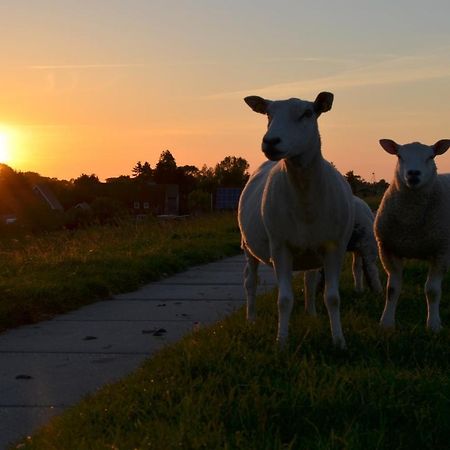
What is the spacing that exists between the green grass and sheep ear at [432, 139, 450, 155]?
1.70 meters

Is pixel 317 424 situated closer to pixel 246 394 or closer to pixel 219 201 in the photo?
pixel 246 394

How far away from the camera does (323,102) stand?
19.1 ft

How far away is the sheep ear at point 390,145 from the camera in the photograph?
692 centimetres

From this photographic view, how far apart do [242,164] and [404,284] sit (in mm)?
99113

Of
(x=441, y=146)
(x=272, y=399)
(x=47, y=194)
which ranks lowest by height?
(x=272, y=399)

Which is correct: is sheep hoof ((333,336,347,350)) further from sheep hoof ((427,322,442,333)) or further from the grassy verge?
the grassy verge

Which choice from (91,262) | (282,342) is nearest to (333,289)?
(282,342)

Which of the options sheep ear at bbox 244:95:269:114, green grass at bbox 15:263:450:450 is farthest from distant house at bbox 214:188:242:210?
green grass at bbox 15:263:450:450

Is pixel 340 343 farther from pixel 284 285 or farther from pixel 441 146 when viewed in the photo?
pixel 441 146

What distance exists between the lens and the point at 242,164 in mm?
108250

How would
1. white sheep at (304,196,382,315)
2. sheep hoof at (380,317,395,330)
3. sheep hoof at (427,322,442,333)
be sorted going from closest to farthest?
1. sheep hoof at (427,322,442,333)
2. sheep hoof at (380,317,395,330)
3. white sheep at (304,196,382,315)

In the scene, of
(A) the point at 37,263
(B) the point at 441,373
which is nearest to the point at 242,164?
(A) the point at 37,263

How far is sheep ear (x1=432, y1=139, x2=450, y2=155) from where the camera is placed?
267 inches

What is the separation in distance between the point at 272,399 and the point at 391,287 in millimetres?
3005
